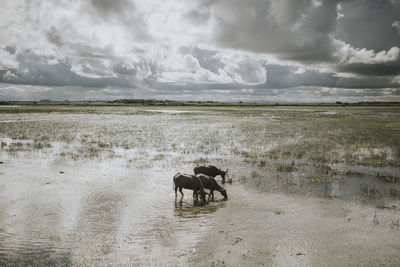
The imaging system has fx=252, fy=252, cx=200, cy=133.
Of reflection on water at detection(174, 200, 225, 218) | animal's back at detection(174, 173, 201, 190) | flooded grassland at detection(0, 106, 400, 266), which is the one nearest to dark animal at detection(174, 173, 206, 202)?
animal's back at detection(174, 173, 201, 190)

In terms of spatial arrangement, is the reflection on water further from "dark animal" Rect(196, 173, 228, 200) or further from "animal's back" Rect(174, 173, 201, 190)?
"animal's back" Rect(174, 173, 201, 190)

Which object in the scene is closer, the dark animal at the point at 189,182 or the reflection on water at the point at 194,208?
the reflection on water at the point at 194,208

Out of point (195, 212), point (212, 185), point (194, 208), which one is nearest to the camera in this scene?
point (195, 212)

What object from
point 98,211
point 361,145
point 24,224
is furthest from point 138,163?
point 361,145

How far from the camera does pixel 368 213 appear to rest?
9.16m

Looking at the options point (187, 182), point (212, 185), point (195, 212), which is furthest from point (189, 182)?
point (195, 212)

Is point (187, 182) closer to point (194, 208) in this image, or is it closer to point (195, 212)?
point (194, 208)

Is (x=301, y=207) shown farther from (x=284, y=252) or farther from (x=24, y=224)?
(x=24, y=224)

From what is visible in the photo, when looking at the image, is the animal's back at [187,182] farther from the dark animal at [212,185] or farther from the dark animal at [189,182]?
the dark animal at [212,185]

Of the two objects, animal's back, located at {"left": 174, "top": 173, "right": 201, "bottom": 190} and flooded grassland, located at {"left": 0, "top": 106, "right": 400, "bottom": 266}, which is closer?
flooded grassland, located at {"left": 0, "top": 106, "right": 400, "bottom": 266}

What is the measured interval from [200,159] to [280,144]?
9678mm

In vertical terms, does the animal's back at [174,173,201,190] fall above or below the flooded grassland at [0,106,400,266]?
above

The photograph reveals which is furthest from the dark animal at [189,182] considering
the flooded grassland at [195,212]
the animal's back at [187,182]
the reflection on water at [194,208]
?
the flooded grassland at [195,212]

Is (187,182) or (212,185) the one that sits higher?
(187,182)
